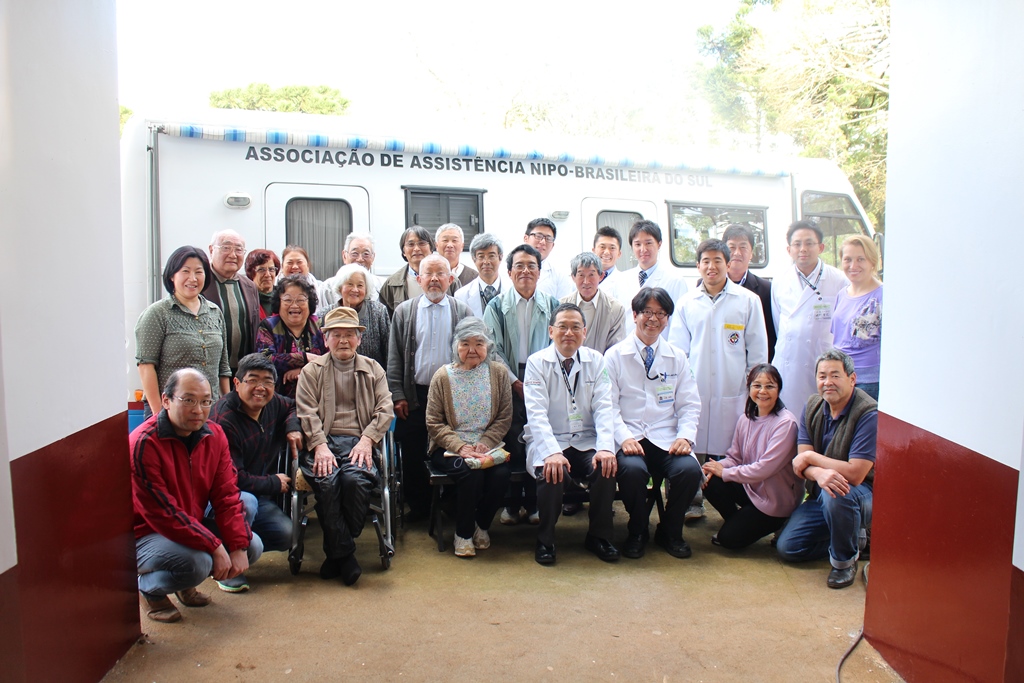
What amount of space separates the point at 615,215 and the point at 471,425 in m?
3.15

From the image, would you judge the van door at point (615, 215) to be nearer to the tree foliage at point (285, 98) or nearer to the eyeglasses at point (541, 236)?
the eyeglasses at point (541, 236)

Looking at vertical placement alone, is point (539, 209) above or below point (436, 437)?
above

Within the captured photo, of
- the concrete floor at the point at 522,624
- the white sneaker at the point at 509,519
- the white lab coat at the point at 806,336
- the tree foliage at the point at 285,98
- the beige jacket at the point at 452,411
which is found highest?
the tree foliage at the point at 285,98

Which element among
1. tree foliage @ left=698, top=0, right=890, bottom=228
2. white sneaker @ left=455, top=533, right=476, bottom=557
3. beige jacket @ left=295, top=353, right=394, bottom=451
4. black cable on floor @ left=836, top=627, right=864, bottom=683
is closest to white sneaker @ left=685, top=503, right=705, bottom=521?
white sneaker @ left=455, top=533, right=476, bottom=557

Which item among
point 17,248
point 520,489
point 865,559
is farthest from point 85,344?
point 865,559

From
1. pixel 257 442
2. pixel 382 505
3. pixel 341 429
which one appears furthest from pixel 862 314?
pixel 257 442

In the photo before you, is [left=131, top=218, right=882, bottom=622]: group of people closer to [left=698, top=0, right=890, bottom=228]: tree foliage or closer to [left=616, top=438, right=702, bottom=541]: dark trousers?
[left=616, top=438, right=702, bottom=541]: dark trousers

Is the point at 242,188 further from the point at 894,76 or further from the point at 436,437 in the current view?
the point at 894,76

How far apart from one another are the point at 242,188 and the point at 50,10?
314cm

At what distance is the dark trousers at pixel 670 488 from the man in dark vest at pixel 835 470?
0.60 m

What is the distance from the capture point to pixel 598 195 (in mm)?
6844

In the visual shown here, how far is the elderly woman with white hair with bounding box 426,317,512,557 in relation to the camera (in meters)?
4.47

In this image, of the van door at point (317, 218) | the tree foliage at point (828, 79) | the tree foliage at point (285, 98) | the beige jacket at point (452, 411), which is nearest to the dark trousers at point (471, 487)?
the beige jacket at point (452, 411)

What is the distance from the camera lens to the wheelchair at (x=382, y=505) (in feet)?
13.5
